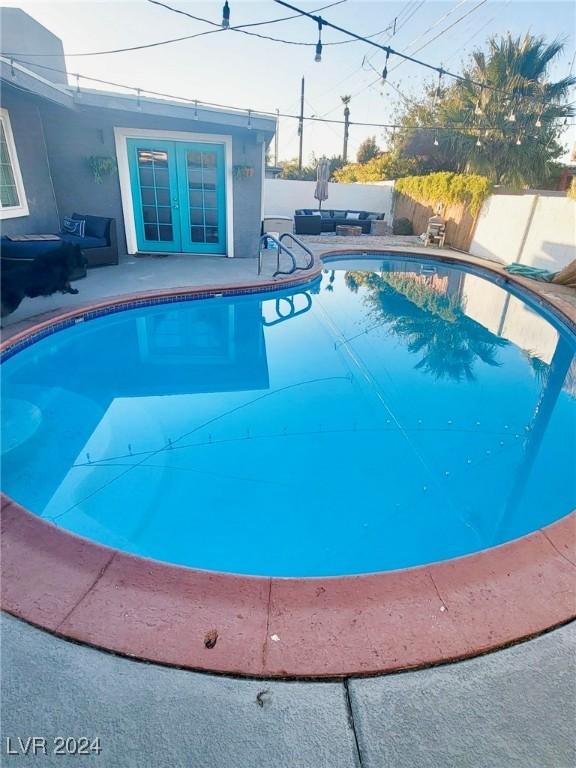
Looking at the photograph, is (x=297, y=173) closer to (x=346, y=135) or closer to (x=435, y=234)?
(x=346, y=135)

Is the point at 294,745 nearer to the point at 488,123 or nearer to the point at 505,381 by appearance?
the point at 505,381

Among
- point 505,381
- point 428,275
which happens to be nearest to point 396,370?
point 505,381

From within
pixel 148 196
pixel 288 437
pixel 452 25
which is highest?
pixel 452 25

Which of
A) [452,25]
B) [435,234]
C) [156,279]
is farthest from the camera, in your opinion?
[435,234]

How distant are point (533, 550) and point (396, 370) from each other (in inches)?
127

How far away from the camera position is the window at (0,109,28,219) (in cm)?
660

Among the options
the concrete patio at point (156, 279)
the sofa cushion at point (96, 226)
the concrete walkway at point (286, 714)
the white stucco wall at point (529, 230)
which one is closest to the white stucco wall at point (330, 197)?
the white stucco wall at point (529, 230)

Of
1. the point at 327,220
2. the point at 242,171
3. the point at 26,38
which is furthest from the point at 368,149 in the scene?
the point at 242,171

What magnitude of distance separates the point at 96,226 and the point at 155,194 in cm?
157

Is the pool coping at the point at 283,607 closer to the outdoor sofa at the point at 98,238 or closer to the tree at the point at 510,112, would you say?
the outdoor sofa at the point at 98,238

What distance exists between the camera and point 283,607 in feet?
6.09

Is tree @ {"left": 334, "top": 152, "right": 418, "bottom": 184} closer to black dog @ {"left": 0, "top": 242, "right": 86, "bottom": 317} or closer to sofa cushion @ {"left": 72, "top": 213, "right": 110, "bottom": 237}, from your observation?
sofa cushion @ {"left": 72, "top": 213, "right": 110, "bottom": 237}

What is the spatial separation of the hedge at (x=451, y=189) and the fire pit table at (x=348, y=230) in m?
2.66

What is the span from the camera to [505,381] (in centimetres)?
512
